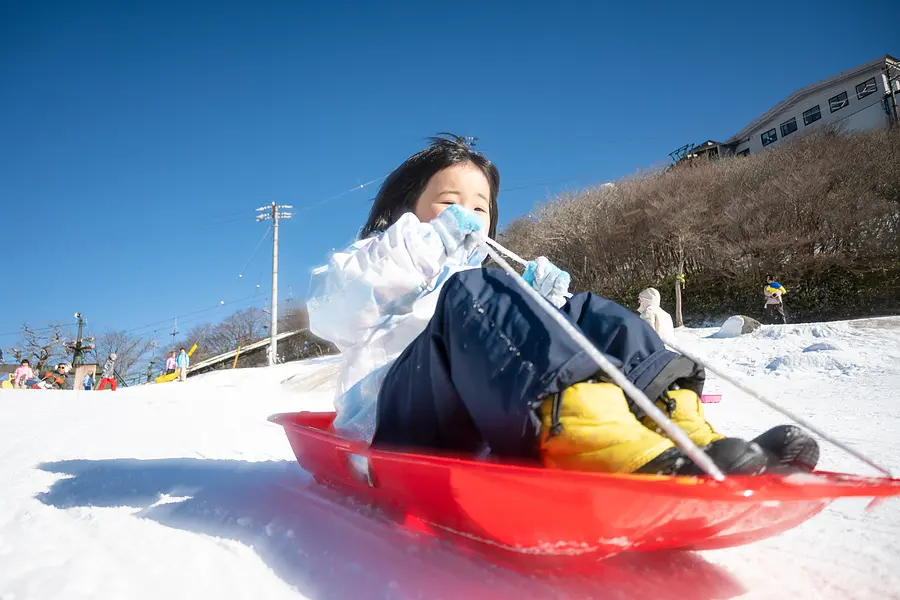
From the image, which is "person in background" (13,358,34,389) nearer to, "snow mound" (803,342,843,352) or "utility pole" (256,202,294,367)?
"utility pole" (256,202,294,367)

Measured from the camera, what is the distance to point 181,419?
310 centimetres

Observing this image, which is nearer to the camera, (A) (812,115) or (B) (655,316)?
(B) (655,316)

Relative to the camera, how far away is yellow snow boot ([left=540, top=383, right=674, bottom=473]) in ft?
2.30

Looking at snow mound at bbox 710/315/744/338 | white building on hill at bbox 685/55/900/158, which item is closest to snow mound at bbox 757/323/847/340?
snow mound at bbox 710/315/744/338

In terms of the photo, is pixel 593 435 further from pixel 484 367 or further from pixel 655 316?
pixel 655 316

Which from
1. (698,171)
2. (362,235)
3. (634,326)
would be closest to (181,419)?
(362,235)

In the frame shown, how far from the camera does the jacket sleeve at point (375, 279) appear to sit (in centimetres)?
126

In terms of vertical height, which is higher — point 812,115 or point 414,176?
point 812,115

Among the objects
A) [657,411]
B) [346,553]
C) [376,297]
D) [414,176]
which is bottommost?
[346,553]

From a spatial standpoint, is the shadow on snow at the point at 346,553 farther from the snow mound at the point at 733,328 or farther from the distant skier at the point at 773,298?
the distant skier at the point at 773,298

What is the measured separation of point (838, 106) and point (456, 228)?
25.4 meters

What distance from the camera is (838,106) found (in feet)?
66.1

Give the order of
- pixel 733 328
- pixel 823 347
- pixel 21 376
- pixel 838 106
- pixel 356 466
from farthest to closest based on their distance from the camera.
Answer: pixel 838 106 < pixel 21 376 < pixel 733 328 < pixel 823 347 < pixel 356 466

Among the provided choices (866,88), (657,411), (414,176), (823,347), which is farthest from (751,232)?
(657,411)
